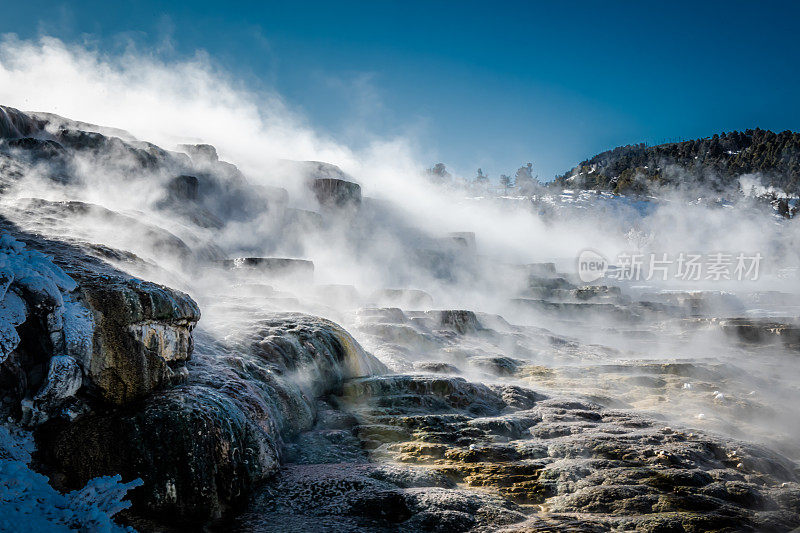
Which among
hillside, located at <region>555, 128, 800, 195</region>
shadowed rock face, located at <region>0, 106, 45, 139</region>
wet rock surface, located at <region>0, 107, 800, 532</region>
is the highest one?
hillside, located at <region>555, 128, 800, 195</region>

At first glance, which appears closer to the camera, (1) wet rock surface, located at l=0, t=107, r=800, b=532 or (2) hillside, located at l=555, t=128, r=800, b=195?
(1) wet rock surface, located at l=0, t=107, r=800, b=532

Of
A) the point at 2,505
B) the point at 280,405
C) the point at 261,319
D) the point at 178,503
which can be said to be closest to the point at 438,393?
the point at 280,405

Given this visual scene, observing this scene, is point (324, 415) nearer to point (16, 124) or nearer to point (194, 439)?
point (194, 439)

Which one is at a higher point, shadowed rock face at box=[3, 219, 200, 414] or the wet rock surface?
shadowed rock face at box=[3, 219, 200, 414]

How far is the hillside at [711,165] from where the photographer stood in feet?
188

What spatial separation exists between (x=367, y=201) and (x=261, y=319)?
84.8ft

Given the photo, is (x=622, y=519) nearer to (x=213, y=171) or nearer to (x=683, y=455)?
(x=683, y=455)

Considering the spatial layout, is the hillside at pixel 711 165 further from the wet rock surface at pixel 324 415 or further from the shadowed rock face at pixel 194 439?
the shadowed rock face at pixel 194 439

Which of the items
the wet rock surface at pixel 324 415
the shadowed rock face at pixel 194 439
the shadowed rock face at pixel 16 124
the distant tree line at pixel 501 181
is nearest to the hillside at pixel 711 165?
the distant tree line at pixel 501 181

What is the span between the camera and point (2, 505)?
3.01 m

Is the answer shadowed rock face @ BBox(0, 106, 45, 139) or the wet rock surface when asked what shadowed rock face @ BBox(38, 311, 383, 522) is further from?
shadowed rock face @ BBox(0, 106, 45, 139)

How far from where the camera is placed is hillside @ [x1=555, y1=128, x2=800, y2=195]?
5741 cm

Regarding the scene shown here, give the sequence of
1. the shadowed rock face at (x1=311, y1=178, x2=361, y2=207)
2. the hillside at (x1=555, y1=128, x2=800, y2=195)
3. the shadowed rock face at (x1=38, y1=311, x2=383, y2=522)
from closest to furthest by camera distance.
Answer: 1. the shadowed rock face at (x1=38, y1=311, x2=383, y2=522)
2. the shadowed rock face at (x1=311, y1=178, x2=361, y2=207)
3. the hillside at (x1=555, y1=128, x2=800, y2=195)

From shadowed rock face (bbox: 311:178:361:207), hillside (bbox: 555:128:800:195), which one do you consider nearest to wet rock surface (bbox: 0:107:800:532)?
shadowed rock face (bbox: 311:178:361:207)
